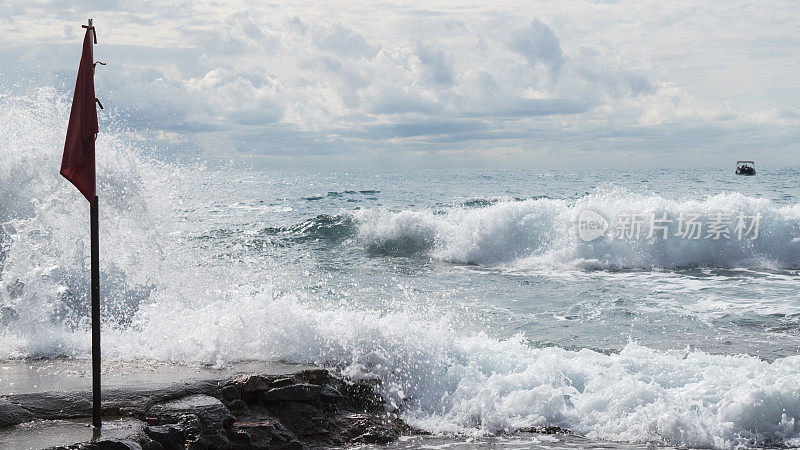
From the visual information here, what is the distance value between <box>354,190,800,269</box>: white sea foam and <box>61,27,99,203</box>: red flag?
12376 mm

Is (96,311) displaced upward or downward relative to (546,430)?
upward

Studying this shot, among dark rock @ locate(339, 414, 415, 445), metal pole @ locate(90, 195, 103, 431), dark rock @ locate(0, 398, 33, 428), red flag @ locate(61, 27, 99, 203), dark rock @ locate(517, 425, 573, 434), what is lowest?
dark rock @ locate(517, 425, 573, 434)

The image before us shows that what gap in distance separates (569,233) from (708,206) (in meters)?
4.42

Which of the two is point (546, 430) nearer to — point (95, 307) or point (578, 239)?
point (95, 307)

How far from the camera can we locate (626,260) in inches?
618

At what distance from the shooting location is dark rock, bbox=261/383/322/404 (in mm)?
5590

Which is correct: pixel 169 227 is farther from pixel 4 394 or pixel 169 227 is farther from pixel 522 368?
pixel 522 368

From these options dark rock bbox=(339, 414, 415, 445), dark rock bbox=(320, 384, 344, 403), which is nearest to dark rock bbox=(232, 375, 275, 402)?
dark rock bbox=(320, 384, 344, 403)

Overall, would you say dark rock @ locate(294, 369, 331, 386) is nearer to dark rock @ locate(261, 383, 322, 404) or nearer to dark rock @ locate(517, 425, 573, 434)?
dark rock @ locate(261, 383, 322, 404)

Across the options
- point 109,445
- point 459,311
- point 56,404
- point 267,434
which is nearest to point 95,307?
point 109,445

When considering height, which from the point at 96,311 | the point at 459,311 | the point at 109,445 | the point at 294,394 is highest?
the point at 96,311

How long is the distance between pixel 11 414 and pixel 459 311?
6.97 metres

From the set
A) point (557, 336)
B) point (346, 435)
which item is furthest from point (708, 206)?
point (346, 435)

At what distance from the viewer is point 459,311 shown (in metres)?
10.6
